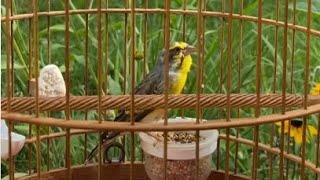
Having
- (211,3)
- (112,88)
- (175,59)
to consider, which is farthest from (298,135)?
(211,3)

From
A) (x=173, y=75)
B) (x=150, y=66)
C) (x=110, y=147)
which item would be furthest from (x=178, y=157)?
(x=150, y=66)

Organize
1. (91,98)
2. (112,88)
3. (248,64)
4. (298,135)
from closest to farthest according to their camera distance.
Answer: (91,98) → (298,135) → (112,88) → (248,64)

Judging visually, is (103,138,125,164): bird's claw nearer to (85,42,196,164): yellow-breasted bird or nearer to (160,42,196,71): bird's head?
(85,42,196,164): yellow-breasted bird

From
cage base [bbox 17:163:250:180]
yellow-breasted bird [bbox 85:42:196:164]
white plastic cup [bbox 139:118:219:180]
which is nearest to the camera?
white plastic cup [bbox 139:118:219:180]

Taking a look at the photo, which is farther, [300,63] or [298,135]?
[300,63]

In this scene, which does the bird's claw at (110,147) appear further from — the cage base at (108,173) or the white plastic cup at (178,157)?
the white plastic cup at (178,157)

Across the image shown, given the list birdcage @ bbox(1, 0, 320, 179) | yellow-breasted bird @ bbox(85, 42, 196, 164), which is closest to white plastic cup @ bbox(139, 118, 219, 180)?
birdcage @ bbox(1, 0, 320, 179)

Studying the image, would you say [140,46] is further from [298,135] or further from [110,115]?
[298,135]

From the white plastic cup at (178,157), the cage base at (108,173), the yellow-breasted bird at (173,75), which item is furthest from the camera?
the yellow-breasted bird at (173,75)

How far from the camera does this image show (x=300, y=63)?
2.51m

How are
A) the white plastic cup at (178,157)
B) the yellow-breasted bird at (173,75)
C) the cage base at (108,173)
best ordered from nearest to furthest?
the white plastic cup at (178,157) → the cage base at (108,173) → the yellow-breasted bird at (173,75)

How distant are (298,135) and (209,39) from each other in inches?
25.4

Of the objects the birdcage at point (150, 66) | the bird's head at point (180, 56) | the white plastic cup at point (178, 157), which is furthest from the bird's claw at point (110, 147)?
the bird's head at point (180, 56)

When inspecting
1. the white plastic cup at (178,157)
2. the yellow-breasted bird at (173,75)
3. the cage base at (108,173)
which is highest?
the yellow-breasted bird at (173,75)
